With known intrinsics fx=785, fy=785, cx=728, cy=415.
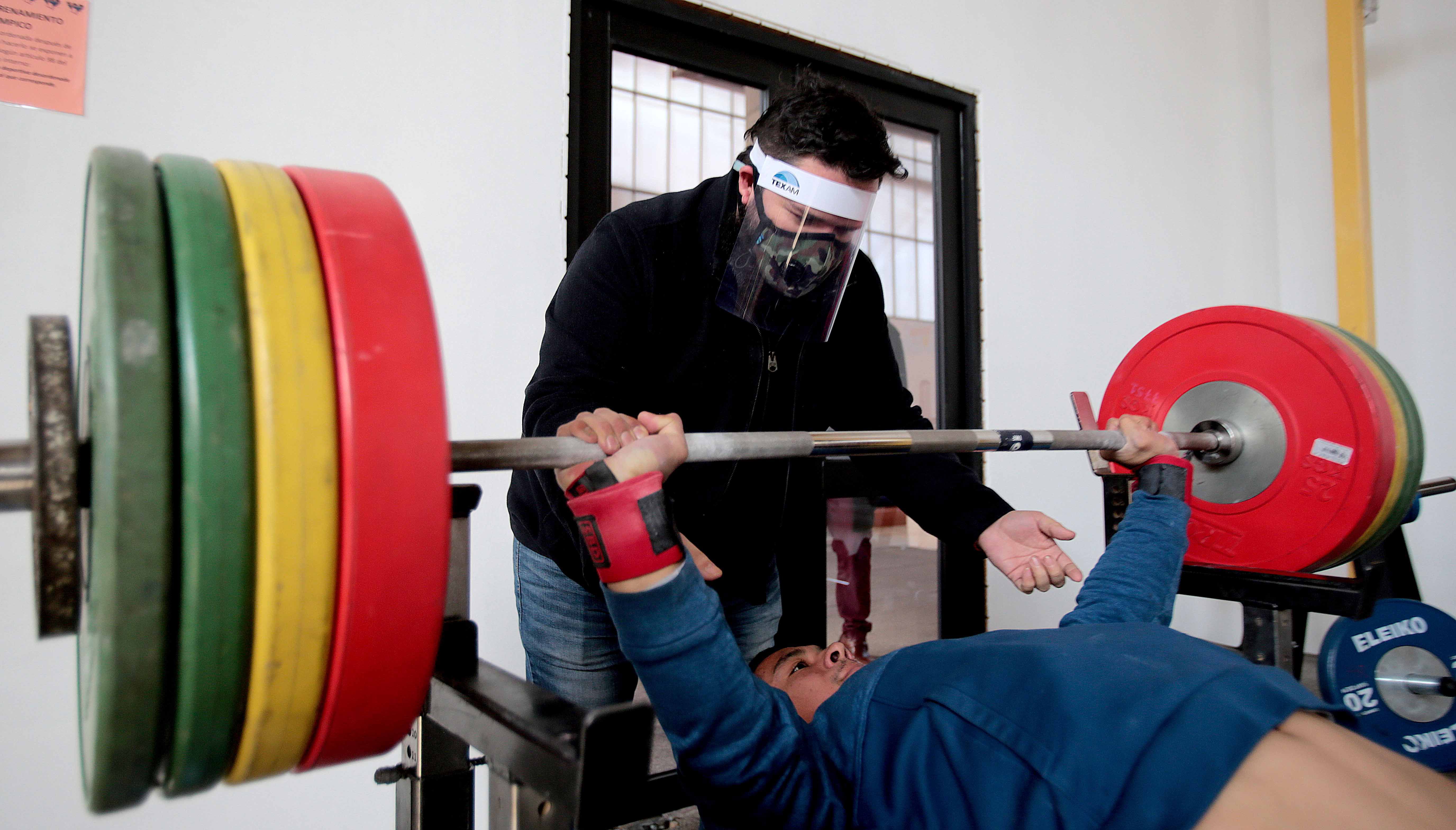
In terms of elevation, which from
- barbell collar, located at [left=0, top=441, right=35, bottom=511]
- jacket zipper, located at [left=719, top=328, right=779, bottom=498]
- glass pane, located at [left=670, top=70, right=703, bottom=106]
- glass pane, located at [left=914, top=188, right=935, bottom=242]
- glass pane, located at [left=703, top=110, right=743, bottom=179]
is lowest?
barbell collar, located at [left=0, top=441, right=35, bottom=511]

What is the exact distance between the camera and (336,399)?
0.51 meters

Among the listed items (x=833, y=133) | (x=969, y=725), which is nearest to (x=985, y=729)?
(x=969, y=725)

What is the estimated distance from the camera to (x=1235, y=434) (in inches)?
53.7

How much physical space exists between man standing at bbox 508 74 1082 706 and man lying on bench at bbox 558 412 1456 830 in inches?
10.1

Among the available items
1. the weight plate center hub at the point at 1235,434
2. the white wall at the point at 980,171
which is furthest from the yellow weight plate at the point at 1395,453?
the white wall at the point at 980,171

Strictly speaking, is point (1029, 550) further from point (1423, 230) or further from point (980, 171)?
point (1423, 230)

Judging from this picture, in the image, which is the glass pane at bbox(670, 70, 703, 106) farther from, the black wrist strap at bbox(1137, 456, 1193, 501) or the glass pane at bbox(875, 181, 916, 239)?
the black wrist strap at bbox(1137, 456, 1193, 501)

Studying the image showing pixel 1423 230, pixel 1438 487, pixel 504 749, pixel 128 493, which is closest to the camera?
pixel 128 493

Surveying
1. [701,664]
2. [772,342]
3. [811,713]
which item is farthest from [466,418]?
[701,664]

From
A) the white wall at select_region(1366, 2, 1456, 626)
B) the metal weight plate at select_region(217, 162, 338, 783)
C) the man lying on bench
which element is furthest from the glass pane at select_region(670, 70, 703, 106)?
the white wall at select_region(1366, 2, 1456, 626)

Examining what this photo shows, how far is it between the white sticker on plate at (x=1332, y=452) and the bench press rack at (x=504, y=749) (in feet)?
4.04

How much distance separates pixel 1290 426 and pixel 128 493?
5.03ft

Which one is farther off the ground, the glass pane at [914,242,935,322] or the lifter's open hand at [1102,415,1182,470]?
the glass pane at [914,242,935,322]

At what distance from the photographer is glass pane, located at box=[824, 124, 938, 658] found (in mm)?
2285
